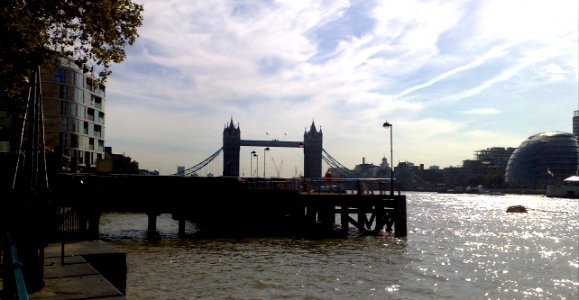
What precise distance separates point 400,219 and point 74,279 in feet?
104

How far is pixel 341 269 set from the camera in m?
24.1

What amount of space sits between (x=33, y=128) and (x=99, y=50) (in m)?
6.12

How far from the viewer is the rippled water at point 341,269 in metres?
19.3

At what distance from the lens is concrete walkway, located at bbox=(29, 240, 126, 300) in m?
9.64

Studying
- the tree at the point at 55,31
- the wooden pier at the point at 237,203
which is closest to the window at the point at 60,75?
the wooden pier at the point at 237,203

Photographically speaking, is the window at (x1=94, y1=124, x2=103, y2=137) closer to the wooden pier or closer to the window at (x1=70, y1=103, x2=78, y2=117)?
the window at (x1=70, y1=103, x2=78, y2=117)

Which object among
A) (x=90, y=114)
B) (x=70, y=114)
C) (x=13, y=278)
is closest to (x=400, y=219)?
(x=13, y=278)

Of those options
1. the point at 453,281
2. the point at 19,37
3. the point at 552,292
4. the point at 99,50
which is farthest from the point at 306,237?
the point at 19,37

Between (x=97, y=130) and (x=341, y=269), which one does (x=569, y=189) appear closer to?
(x=97, y=130)

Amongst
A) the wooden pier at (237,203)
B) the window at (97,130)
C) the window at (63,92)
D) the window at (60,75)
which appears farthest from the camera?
the window at (97,130)

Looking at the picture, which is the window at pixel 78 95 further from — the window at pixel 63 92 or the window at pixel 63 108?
the window at pixel 63 108

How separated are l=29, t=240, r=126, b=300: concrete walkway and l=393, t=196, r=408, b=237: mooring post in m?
27.9

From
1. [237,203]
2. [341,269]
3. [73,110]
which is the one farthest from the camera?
[73,110]

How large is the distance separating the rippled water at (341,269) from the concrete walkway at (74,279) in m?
3.31
